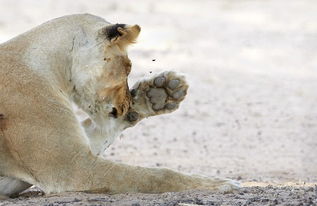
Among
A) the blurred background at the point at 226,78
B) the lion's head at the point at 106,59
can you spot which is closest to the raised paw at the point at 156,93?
the lion's head at the point at 106,59

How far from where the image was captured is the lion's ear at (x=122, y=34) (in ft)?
16.8

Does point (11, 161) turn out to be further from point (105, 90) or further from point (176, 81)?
point (176, 81)

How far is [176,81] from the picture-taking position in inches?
229

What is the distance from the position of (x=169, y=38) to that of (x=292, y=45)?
61.8 inches

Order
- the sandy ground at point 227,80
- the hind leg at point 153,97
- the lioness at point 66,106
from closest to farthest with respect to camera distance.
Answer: the lioness at point 66,106 → the hind leg at point 153,97 → the sandy ground at point 227,80

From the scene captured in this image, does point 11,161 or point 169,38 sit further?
point 169,38

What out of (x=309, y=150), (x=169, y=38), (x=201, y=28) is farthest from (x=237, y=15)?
(x=309, y=150)

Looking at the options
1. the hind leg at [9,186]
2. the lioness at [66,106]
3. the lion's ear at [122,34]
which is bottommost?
the hind leg at [9,186]

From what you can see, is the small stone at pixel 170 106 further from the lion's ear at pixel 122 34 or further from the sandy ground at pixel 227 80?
the sandy ground at pixel 227 80

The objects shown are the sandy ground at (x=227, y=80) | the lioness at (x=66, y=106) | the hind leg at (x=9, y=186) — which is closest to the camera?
the lioness at (x=66, y=106)

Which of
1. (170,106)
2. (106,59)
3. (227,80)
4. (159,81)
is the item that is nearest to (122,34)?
(106,59)

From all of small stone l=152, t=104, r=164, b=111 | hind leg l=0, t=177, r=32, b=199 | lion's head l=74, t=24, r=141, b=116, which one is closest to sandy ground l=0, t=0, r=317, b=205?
hind leg l=0, t=177, r=32, b=199

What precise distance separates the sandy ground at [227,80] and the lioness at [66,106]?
0.54 feet

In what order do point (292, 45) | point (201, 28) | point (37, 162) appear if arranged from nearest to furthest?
point (37, 162) → point (292, 45) → point (201, 28)
